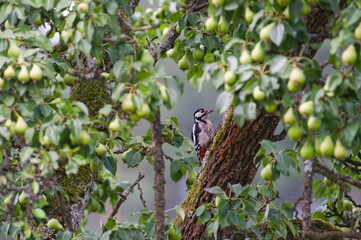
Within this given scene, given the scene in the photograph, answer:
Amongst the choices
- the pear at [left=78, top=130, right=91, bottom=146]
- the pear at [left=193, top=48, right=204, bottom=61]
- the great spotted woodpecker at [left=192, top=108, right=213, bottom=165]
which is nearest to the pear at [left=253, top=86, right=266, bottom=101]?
the pear at [left=78, top=130, right=91, bottom=146]

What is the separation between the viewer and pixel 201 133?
301 inches

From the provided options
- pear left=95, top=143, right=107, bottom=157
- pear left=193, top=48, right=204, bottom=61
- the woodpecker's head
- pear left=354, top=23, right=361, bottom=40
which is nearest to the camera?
pear left=354, top=23, right=361, bottom=40

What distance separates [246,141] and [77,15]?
183cm

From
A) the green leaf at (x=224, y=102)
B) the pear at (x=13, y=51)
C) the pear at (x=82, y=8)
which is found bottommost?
the green leaf at (x=224, y=102)

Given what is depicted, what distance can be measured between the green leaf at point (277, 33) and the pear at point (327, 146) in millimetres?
403

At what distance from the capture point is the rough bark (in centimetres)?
469

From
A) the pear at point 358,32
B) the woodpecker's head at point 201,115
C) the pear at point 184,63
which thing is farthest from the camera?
the woodpecker's head at point 201,115

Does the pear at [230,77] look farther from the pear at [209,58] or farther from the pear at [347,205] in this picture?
the pear at [347,205]

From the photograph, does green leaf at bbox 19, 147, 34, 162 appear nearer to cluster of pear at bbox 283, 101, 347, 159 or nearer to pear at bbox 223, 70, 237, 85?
pear at bbox 223, 70, 237, 85

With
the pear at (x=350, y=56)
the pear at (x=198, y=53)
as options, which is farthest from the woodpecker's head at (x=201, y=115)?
the pear at (x=350, y=56)

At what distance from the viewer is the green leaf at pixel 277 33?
282 cm

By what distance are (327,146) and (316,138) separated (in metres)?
0.16

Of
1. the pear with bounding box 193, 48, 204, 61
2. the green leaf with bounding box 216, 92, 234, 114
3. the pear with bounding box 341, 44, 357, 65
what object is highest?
the pear with bounding box 341, 44, 357, 65

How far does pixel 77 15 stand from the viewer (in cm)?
319
